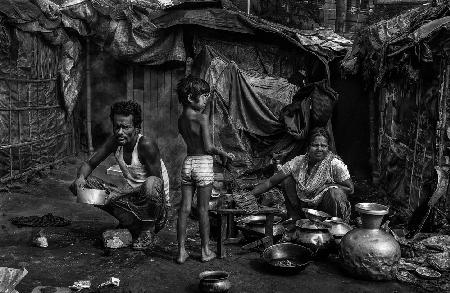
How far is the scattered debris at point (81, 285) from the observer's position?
509cm

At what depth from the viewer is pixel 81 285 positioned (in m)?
5.13

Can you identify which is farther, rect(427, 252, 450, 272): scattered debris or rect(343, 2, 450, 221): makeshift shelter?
rect(343, 2, 450, 221): makeshift shelter

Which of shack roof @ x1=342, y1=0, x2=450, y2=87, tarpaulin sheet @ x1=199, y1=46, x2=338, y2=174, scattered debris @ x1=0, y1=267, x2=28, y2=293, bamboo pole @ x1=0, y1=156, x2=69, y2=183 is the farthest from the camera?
tarpaulin sheet @ x1=199, y1=46, x2=338, y2=174

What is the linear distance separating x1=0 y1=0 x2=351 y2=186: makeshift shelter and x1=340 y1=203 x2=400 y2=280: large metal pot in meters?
5.11

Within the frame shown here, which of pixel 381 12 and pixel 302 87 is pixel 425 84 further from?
pixel 381 12

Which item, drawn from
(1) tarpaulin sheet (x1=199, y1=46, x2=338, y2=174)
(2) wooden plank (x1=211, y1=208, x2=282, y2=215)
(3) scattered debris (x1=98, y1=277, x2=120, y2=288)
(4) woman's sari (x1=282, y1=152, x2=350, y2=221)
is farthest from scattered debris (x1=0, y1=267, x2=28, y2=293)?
(1) tarpaulin sheet (x1=199, y1=46, x2=338, y2=174)

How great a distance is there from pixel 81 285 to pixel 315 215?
9.37ft

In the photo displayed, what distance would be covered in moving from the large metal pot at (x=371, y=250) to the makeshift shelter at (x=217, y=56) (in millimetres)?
5108

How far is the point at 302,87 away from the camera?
10.6 meters

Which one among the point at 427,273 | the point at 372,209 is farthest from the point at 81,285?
the point at 427,273

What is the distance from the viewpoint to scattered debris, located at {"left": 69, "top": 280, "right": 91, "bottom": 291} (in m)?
5.09

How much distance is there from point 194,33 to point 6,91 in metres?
3.89

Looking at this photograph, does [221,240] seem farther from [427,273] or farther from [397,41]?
[397,41]

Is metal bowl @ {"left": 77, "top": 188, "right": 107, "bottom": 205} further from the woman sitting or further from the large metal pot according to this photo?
the large metal pot
